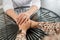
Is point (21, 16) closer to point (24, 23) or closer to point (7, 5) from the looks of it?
point (24, 23)

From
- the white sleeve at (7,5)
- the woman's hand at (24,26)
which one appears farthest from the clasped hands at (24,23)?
the white sleeve at (7,5)

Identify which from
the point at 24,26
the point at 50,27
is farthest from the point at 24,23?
the point at 50,27

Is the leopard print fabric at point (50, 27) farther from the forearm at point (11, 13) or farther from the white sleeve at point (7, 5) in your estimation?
the white sleeve at point (7, 5)

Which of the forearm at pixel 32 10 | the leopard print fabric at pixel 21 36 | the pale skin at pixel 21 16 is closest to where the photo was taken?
the leopard print fabric at pixel 21 36

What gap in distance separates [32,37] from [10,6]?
0.36 m

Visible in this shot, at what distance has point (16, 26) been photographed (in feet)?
2.65

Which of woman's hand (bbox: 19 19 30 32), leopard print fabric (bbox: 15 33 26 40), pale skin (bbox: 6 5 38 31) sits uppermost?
pale skin (bbox: 6 5 38 31)

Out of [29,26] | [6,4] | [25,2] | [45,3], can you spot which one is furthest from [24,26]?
[45,3]

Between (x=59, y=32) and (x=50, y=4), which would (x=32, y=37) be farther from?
(x=50, y=4)

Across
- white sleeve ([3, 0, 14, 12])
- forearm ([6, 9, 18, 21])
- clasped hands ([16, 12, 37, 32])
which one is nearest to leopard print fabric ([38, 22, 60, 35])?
clasped hands ([16, 12, 37, 32])

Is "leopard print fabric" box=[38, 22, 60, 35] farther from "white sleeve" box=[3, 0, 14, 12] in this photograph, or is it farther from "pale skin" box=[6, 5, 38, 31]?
"white sleeve" box=[3, 0, 14, 12]

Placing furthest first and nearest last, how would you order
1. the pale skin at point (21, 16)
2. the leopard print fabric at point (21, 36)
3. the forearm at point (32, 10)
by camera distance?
the forearm at point (32, 10) < the pale skin at point (21, 16) < the leopard print fabric at point (21, 36)

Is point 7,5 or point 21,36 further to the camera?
point 7,5

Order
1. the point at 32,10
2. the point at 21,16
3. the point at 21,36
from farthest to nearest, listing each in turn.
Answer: the point at 32,10 < the point at 21,16 < the point at 21,36
